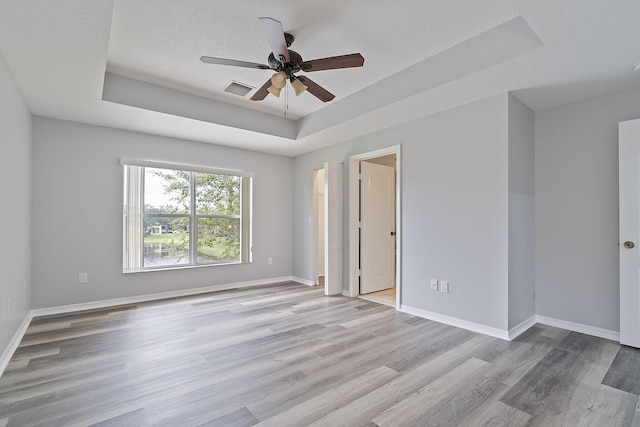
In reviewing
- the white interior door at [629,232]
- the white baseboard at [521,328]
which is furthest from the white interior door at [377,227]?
the white interior door at [629,232]

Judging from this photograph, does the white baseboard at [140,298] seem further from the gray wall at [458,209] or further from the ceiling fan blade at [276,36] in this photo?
the ceiling fan blade at [276,36]

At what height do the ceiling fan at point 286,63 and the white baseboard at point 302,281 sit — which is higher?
the ceiling fan at point 286,63

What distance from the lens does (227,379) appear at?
230 cm

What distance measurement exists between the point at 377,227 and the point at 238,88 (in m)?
2.86

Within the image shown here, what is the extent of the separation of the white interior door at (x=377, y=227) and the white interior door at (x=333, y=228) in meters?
0.36

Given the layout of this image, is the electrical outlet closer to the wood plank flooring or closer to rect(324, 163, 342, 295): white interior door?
the wood plank flooring

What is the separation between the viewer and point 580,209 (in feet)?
10.7

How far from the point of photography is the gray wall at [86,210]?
381 cm

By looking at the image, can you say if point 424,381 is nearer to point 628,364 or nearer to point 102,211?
point 628,364

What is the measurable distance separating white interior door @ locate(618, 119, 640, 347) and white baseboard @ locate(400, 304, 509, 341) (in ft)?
3.28

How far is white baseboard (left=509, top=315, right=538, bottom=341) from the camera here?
3071 mm

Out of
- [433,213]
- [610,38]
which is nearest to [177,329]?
[433,213]

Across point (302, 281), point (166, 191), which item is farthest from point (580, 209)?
point (166, 191)

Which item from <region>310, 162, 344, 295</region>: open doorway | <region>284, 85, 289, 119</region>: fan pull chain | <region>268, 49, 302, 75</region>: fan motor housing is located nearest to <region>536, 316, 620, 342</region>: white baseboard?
<region>310, 162, 344, 295</region>: open doorway
